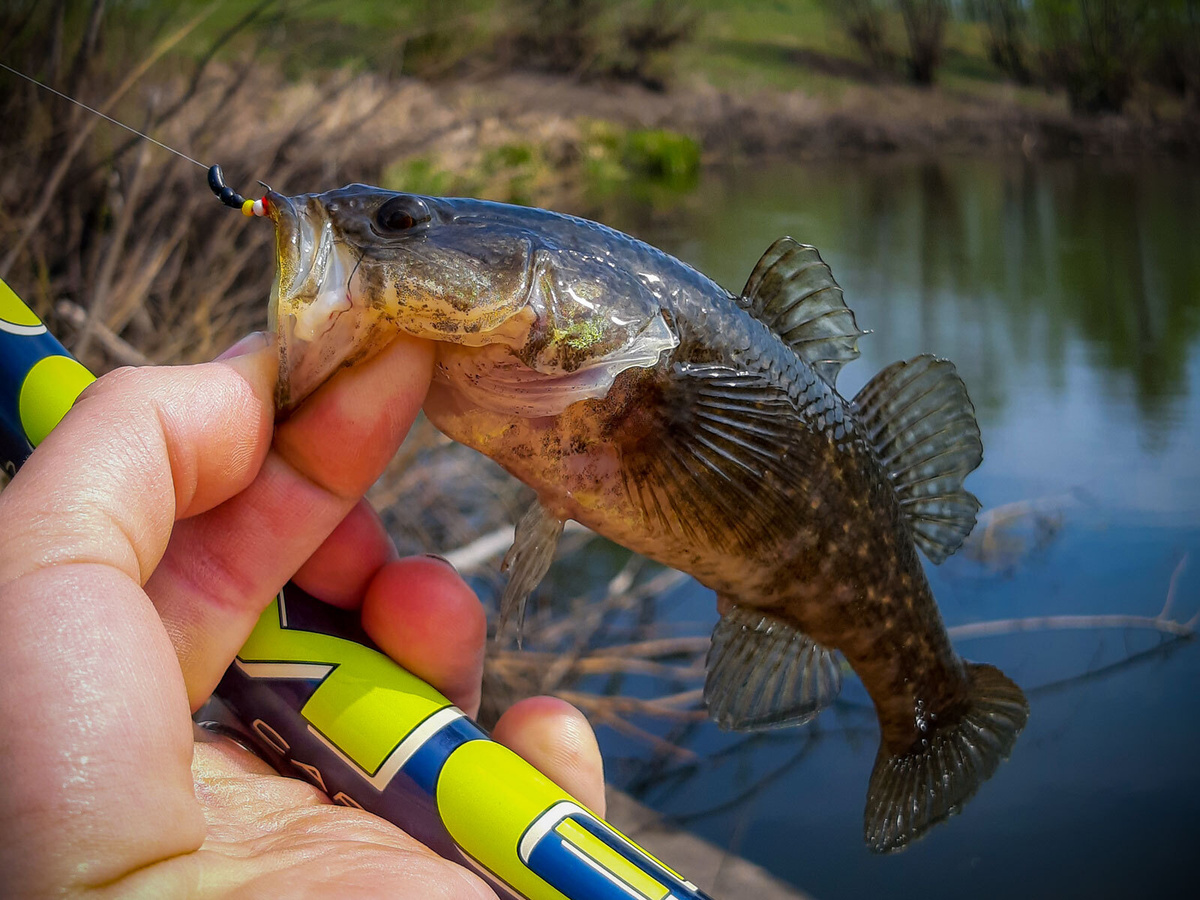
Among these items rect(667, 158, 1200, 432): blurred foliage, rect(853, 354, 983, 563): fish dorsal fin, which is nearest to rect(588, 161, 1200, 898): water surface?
rect(667, 158, 1200, 432): blurred foliage

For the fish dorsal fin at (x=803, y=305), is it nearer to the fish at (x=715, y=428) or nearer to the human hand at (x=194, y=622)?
the fish at (x=715, y=428)

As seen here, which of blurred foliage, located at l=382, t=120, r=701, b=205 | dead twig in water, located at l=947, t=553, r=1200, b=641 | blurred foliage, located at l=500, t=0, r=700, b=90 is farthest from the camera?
blurred foliage, located at l=500, t=0, r=700, b=90

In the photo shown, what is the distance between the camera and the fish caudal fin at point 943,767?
117cm

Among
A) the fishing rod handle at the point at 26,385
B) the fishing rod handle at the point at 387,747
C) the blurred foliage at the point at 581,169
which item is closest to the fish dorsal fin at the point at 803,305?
the fishing rod handle at the point at 387,747

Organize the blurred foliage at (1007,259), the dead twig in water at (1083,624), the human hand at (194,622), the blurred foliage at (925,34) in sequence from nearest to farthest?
the human hand at (194,622), the dead twig in water at (1083,624), the blurred foliage at (1007,259), the blurred foliage at (925,34)

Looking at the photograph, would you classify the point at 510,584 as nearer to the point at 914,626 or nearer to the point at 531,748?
the point at 531,748

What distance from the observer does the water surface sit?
2.10 metres

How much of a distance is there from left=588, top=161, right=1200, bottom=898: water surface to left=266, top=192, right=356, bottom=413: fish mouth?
1683 mm

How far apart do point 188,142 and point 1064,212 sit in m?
6.72

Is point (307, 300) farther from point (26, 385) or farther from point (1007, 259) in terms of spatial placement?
point (1007, 259)

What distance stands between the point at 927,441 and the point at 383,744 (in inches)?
28.7

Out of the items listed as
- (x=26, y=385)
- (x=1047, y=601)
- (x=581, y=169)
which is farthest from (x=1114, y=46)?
(x=26, y=385)

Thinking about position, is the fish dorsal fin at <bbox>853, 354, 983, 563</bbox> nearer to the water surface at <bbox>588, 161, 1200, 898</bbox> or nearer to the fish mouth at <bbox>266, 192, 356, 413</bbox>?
the fish mouth at <bbox>266, 192, 356, 413</bbox>

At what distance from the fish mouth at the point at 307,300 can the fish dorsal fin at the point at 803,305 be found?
46 centimetres
